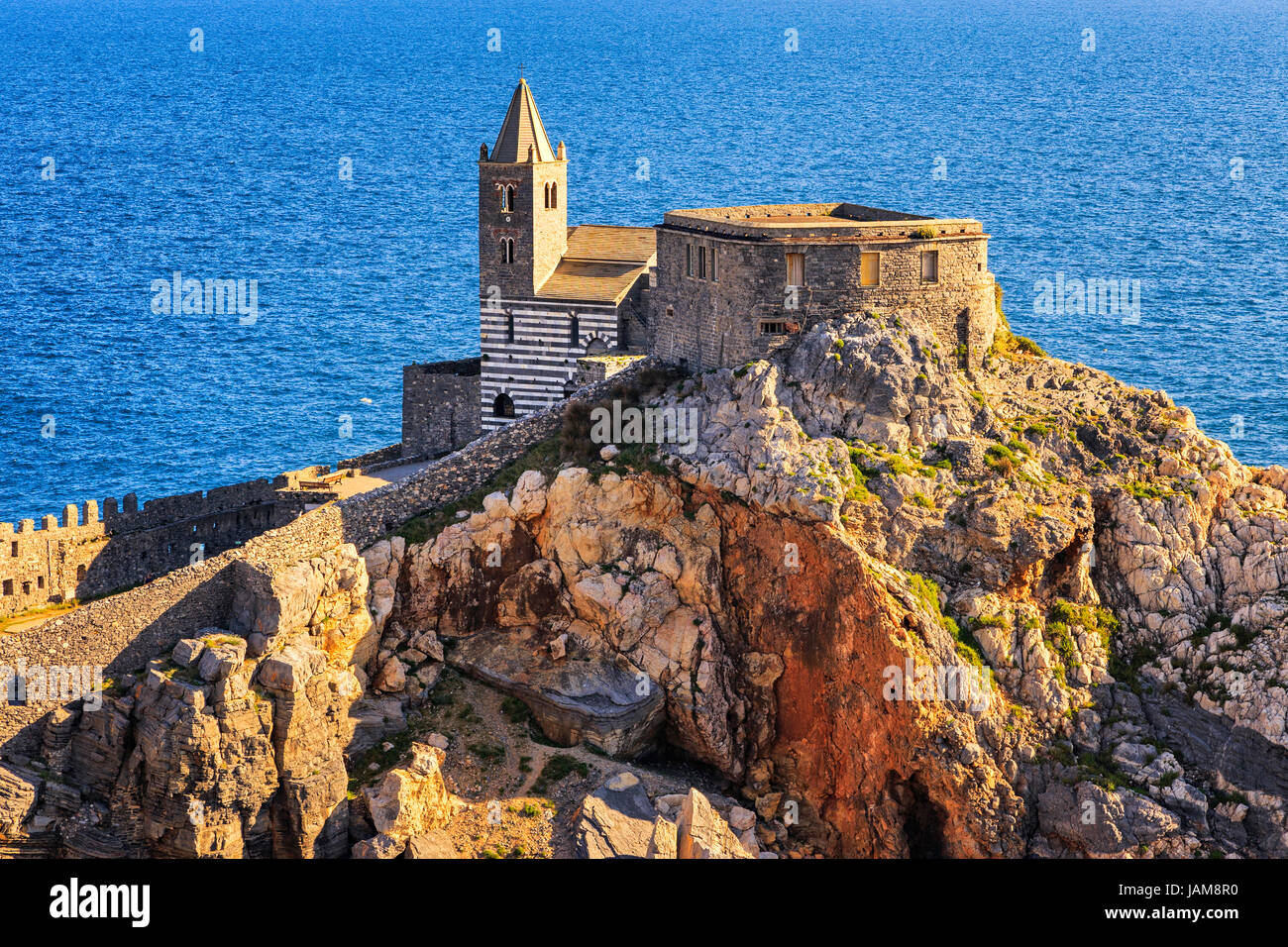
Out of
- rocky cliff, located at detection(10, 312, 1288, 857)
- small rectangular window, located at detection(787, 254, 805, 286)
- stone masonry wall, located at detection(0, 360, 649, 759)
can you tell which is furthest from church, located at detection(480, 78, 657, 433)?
small rectangular window, located at detection(787, 254, 805, 286)

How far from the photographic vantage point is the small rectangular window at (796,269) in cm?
6962

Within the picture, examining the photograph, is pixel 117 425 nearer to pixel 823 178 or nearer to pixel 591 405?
pixel 591 405

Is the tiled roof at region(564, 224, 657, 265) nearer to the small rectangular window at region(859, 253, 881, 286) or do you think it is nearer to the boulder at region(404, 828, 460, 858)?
the small rectangular window at region(859, 253, 881, 286)

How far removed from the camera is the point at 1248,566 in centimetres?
6762

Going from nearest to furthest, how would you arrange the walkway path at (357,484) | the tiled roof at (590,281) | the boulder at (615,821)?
1. the boulder at (615,821)
2. the walkway path at (357,484)
3. the tiled roof at (590,281)

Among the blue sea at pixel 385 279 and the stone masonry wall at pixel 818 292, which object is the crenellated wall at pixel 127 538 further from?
the blue sea at pixel 385 279

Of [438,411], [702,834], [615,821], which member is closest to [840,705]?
[702,834]

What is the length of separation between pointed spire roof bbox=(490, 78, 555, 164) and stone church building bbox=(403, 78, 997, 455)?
0.26ft

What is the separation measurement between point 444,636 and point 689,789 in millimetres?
10777

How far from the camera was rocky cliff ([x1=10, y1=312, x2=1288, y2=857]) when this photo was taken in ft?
199

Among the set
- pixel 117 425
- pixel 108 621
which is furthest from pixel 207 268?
pixel 108 621

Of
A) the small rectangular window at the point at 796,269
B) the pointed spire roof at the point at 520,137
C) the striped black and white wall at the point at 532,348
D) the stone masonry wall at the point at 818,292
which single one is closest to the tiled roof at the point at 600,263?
the striped black and white wall at the point at 532,348

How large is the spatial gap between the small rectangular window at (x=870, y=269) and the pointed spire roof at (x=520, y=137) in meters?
17.3

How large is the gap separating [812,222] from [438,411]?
Answer: 18933mm
